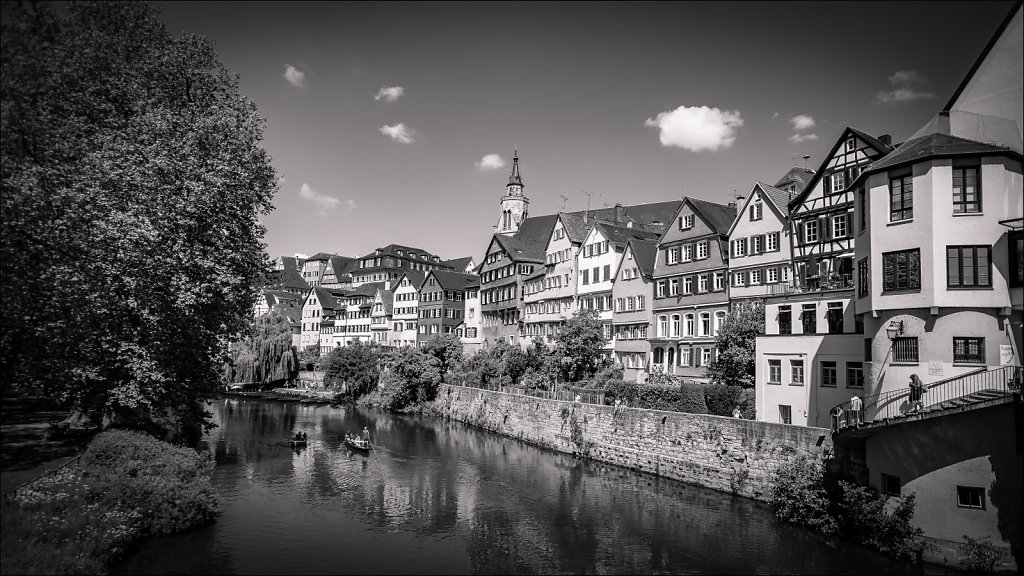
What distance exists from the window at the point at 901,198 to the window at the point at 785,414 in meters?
11.2

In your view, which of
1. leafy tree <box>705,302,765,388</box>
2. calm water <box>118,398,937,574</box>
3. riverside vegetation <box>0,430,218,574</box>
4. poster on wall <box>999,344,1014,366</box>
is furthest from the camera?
leafy tree <box>705,302,765,388</box>

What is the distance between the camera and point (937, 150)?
2188cm

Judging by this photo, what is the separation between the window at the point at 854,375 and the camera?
1089 inches

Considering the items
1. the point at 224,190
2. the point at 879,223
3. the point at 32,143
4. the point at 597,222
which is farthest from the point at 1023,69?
the point at 597,222

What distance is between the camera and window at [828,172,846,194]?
3350 cm

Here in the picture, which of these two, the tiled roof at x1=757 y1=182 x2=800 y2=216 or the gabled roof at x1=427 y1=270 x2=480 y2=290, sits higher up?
the tiled roof at x1=757 y1=182 x2=800 y2=216

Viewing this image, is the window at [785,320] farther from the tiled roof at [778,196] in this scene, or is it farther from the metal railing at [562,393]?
the metal railing at [562,393]

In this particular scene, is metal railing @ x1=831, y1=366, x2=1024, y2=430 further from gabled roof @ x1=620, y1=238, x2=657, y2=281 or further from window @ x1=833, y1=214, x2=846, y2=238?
gabled roof @ x1=620, y1=238, x2=657, y2=281

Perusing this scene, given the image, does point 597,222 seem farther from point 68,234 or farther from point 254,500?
point 68,234

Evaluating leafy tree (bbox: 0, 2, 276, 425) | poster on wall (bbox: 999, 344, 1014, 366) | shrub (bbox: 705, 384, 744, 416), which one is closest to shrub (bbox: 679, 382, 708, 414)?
shrub (bbox: 705, 384, 744, 416)

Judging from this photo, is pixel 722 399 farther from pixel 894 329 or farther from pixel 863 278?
pixel 894 329

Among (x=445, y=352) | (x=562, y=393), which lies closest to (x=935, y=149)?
(x=562, y=393)

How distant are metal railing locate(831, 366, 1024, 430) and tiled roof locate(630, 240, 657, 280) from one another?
2481 cm

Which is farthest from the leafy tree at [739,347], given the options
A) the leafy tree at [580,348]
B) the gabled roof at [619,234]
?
the gabled roof at [619,234]
